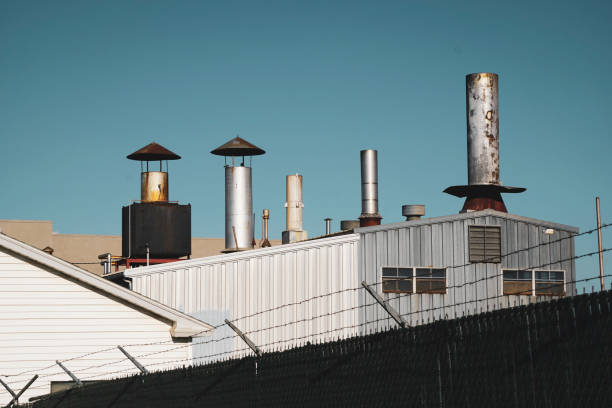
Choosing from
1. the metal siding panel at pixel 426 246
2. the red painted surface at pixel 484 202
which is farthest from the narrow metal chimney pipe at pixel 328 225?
the metal siding panel at pixel 426 246

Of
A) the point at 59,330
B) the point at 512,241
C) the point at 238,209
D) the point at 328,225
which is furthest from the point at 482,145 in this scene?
the point at 59,330

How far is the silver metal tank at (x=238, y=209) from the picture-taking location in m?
36.2

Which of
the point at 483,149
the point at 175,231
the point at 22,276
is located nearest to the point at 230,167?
the point at 175,231

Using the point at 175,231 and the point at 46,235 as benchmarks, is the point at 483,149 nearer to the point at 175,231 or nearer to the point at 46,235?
the point at 175,231

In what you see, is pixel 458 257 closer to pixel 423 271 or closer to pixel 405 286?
pixel 423 271

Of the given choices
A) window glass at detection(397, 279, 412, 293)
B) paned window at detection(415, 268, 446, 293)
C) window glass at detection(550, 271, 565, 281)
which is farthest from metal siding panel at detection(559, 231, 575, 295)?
window glass at detection(397, 279, 412, 293)

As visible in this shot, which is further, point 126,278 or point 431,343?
point 126,278

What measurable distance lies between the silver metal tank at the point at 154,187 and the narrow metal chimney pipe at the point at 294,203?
5.06 metres

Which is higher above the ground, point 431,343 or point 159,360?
point 431,343

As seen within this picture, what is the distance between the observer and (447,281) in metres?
29.5

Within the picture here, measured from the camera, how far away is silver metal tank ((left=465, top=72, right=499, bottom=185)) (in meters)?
34.4

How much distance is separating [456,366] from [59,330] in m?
13.6

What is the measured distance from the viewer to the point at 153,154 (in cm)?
3819

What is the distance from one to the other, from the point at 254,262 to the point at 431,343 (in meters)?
20.2
